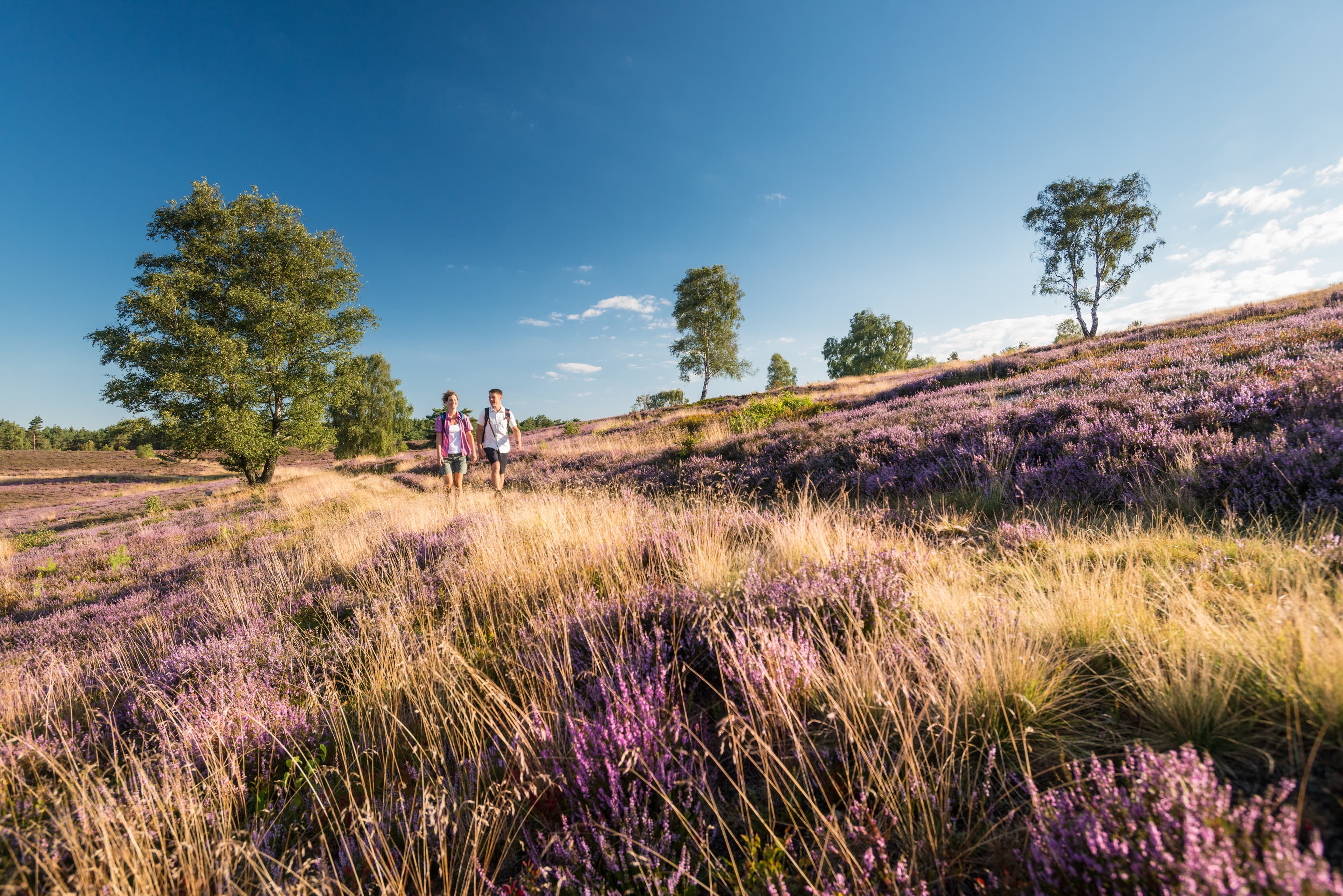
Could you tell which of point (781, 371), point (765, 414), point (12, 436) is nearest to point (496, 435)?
point (765, 414)

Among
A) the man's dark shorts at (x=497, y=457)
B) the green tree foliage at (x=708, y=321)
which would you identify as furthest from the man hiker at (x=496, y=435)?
the green tree foliage at (x=708, y=321)

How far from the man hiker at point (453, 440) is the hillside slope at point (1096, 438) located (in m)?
2.08

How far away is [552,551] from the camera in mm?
4383

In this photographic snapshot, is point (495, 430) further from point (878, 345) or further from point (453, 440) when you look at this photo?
point (878, 345)

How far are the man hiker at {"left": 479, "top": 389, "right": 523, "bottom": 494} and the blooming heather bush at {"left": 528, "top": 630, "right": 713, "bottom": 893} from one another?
9.86 m

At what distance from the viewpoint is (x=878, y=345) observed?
212 ft

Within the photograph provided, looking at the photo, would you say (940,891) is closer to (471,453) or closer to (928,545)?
(928,545)

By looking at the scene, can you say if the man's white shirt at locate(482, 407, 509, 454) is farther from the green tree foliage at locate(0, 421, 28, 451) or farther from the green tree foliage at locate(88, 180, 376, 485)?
the green tree foliage at locate(0, 421, 28, 451)

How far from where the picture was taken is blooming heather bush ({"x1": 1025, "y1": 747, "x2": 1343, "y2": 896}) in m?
0.90

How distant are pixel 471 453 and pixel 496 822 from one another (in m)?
12.6

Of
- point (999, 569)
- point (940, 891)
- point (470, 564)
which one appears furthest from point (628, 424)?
point (940, 891)

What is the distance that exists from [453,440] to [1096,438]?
12.7 metres

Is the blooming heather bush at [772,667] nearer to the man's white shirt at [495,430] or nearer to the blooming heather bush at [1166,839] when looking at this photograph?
the blooming heather bush at [1166,839]

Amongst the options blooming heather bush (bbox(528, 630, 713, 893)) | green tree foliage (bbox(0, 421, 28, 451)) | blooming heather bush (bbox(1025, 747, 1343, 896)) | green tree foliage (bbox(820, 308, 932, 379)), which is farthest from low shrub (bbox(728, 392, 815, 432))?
green tree foliage (bbox(0, 421, 28, 451))
